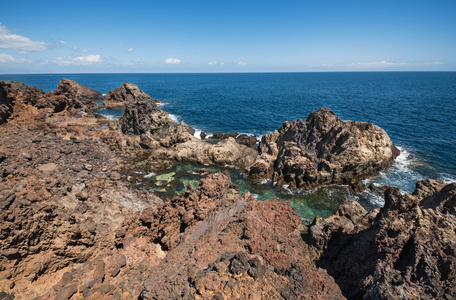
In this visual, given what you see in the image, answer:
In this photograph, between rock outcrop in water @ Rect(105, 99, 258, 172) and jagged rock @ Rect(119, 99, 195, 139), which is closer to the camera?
rock outcrop in water @ Rect(105, 99, 258, 172)

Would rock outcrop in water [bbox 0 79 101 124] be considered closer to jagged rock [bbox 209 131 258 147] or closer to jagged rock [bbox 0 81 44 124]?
jagged rock [bbox 0 81 44 124]

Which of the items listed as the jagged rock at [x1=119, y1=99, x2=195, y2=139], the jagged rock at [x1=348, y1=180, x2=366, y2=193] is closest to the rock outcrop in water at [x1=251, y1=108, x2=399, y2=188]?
the jagged rock at [x1=348, y1=180, x2=366, y2=193]

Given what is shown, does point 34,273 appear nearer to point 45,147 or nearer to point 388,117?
point 45,147

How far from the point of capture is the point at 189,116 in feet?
212

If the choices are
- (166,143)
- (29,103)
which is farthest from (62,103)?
(166,143)

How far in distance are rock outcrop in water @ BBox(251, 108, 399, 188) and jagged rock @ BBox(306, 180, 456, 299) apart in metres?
15.2

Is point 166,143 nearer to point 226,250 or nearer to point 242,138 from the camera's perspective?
point 242,138

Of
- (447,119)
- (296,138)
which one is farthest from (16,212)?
(447,119)

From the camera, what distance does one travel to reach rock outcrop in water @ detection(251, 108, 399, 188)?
27.9 metres

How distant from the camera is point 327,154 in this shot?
97.5 ft

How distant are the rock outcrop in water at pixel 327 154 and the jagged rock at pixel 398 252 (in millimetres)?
15174

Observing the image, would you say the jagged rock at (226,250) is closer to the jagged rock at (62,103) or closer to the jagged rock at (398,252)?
the jagged rock at (398,252)

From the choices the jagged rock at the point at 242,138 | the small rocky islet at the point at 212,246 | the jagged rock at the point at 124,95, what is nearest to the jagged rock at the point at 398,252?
the small rocky islet at the point at 212,246

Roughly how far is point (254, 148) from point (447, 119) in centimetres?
5538
